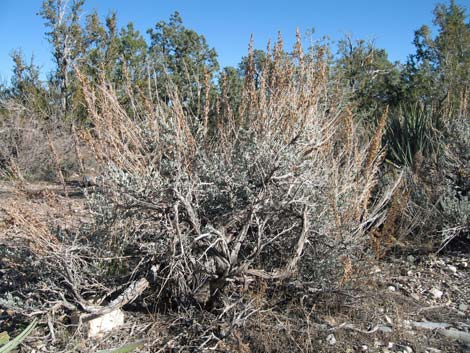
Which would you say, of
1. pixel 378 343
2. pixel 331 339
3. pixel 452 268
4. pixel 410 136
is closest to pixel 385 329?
pixel 378 343

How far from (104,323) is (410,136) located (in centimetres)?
534

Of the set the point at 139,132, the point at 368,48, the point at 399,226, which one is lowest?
the point at 399,226

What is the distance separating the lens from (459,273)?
430 cm

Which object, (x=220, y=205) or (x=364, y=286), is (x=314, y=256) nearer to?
(x=364, y=286)

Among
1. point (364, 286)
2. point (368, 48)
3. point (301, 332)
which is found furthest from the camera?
point (368, 48)

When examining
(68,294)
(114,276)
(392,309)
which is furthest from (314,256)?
(68,294)

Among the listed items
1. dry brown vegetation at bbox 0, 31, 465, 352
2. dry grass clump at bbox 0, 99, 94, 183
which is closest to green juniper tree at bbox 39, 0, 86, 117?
dry grass clump at bbox 0, 99, 94, 183

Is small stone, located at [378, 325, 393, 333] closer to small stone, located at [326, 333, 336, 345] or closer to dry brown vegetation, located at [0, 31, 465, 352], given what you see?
dry brown vegetation, located at [0, 31, 465, 352]

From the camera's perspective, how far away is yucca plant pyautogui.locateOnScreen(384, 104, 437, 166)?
6.45 metres

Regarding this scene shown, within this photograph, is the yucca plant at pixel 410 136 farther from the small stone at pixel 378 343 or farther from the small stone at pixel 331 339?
the small stone at pixel 331 339

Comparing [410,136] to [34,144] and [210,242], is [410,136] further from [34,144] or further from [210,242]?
[34,144]

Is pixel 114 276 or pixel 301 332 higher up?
pixel 114 276

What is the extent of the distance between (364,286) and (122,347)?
5.98ft

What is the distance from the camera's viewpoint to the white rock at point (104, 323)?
298cm
